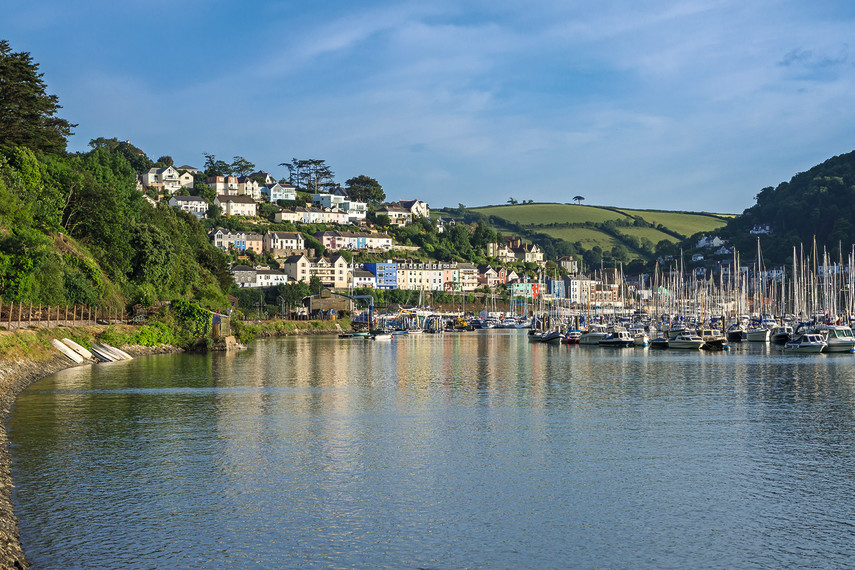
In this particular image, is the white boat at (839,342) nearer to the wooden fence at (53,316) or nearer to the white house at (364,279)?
the wooden fence at (53,316)

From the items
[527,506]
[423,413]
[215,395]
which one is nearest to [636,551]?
[527,506]

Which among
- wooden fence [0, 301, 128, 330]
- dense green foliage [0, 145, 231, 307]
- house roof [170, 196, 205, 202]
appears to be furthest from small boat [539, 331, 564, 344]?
house roof [170, 196, 205, 202]

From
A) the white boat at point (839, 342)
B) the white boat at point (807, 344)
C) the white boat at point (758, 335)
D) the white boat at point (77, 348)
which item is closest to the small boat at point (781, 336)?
the white boat at point (758, 335)

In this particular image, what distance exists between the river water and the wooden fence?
10330 mm

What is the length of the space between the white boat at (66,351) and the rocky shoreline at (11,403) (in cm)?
61

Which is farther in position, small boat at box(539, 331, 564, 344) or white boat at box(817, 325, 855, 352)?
small boat at box(539, 331, 564, 344)

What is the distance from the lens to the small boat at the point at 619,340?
8901 cm

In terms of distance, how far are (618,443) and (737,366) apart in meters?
35.1

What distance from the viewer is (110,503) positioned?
1930 centimetres

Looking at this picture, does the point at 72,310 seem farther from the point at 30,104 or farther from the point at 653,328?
the point at 653,328

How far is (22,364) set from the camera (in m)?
45.1

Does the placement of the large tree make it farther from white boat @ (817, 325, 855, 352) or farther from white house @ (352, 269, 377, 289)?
white house @ (352, 269, 377, 289)

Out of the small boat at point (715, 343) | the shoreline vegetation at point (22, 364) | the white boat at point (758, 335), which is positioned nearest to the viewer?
the shoreline vegetation at point (22, 364)

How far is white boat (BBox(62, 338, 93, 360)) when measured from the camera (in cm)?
5638
